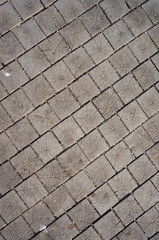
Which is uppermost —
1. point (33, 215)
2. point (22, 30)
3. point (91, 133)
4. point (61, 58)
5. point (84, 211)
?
point (22, 30)

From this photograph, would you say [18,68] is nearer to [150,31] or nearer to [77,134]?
[77,134]

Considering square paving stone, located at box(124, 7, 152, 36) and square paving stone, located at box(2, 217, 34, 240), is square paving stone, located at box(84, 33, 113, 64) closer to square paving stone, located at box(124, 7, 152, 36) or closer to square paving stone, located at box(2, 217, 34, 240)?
square paving stone, located at box(124, 7, 152, 36)

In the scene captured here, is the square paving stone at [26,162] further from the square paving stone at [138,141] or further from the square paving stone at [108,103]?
the square paving stone at [138,141]

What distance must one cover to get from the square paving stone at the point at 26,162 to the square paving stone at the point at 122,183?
1.45 m

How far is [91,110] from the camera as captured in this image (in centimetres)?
527

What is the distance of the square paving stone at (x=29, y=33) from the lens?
5195 millimetres

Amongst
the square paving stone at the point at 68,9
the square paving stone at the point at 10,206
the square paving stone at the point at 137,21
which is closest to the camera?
the square paving stone at the point at 10,206

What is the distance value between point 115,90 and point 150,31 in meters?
1.35

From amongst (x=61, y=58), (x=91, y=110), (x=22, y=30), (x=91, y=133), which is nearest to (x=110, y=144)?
(x=91, y=133)

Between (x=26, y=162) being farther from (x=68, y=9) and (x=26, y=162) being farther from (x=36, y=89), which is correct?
(x=68, y=9)

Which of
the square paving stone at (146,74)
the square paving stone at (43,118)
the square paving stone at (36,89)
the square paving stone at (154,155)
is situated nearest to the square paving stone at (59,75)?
the square paving stone at (36,89)

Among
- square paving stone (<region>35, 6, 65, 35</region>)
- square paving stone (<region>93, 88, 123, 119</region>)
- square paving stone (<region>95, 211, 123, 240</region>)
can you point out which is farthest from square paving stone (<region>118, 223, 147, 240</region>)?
square paving stone (<region>35, 6, 65, 35</region>)

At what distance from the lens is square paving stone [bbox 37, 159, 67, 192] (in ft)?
17.0

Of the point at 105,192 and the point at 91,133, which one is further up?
the point at 91,133
